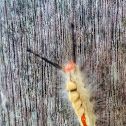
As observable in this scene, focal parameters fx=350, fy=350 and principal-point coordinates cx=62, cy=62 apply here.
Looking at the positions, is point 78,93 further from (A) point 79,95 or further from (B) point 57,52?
(B) point 57,52

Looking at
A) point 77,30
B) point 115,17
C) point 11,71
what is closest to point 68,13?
point 77,30

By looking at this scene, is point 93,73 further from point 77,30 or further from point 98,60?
point 77,30

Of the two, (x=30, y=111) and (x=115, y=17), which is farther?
(x=30, y=111)

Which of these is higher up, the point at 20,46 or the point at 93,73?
the point at 20,46

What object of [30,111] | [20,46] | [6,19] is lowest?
[30,111]

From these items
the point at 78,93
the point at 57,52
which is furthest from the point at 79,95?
the point at 57,52
